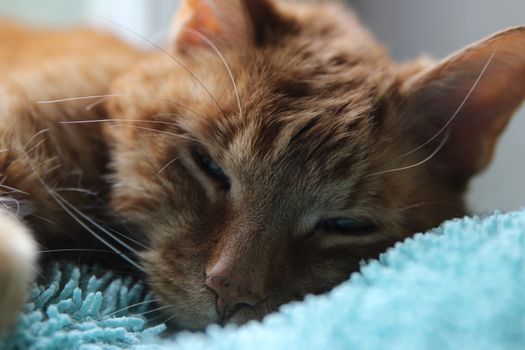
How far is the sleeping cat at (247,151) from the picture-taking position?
3.45 ft

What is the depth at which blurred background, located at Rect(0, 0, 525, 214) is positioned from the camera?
2.04 metres

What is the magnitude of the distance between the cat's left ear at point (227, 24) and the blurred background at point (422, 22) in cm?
52

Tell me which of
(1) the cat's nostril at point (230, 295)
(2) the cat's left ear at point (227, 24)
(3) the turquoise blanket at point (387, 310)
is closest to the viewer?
(3) the turquoise blanket at point (387, 310)

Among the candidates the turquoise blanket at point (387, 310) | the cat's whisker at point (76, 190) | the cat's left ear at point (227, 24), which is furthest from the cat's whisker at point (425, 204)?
the cat's whisker at point (76, 190)

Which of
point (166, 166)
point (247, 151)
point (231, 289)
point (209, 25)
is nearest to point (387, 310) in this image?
point (231, 289)

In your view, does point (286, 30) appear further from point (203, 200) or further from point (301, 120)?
point (203, 200)

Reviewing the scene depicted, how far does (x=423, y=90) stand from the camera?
1224mm

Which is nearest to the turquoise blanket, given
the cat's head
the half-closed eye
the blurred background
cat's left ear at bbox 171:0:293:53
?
the cat's head

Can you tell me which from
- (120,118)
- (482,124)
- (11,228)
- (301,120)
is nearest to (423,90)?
(482,124)

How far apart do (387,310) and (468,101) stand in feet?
2.12

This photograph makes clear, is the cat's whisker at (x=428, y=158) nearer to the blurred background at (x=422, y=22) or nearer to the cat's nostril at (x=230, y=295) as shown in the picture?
the cat's nostril at (x=230, y=295)

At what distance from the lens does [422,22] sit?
2332 mm

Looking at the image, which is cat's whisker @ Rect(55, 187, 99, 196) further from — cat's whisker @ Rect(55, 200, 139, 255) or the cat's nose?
A: the cat's nose

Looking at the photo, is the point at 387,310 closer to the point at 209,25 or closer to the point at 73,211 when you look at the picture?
the point at 73,211
